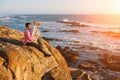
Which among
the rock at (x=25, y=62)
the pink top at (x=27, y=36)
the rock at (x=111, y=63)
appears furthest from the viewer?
the rock at (x=111, y=63)

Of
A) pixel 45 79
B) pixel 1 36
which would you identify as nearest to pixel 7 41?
pixel 1 36

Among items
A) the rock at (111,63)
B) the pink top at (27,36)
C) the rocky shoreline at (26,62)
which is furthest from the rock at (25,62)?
the rock at (111,63)

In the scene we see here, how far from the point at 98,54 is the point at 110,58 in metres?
3.83

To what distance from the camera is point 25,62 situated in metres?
10.7

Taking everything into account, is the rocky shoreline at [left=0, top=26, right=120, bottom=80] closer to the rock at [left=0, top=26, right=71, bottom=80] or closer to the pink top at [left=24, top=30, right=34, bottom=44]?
the rock at [left=0, top=26, right=71, bottom=80]

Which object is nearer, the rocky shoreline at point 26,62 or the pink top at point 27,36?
the rocky shoreline at point 26,62

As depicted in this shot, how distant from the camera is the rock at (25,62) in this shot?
32.0ft

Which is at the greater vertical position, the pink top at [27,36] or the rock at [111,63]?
the pink top at [27,36]

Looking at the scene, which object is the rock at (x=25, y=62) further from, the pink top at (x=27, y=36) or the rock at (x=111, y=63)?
the rock at (x=111, y=63)

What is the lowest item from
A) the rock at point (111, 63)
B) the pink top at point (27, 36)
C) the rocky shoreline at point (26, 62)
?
the rock at point (111, 63)

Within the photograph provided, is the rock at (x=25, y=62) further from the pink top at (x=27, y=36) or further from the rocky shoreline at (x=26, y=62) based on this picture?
the pink top at (x=27, y=36)

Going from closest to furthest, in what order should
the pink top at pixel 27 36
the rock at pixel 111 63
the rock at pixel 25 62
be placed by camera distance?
1. the rock at pixel 25 62
2. the pink top at pixel 27 36
3. the rock at pixel 111 63

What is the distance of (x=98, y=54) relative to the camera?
107ft

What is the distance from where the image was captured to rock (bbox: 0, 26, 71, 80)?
9.75 m
